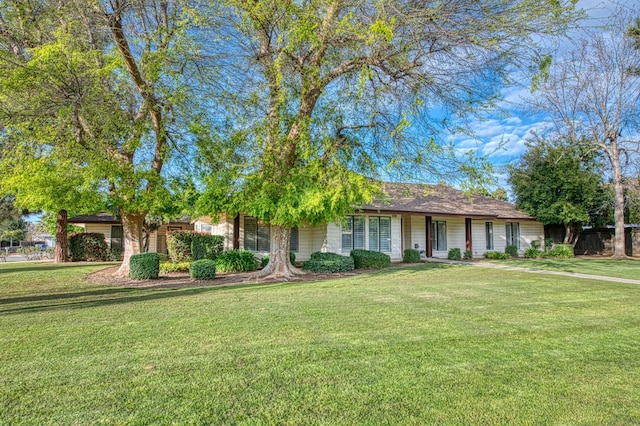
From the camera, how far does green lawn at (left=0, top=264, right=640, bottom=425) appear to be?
10.0ft

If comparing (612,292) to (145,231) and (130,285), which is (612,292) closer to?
(130,285)

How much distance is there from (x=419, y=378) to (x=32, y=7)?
40.8ft

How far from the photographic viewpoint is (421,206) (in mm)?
19531

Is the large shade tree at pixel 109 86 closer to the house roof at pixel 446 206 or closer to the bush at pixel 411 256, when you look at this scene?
the house roof at pixel 446 206

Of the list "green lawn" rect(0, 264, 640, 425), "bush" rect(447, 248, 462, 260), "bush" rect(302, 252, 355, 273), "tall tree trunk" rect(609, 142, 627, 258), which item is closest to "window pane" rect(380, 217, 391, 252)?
"bush" rect(302, 252, 355, 273)

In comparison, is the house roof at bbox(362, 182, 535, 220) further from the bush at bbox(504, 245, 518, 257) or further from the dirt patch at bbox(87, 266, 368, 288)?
the dirt patch at bbox(87, 266, 368, 288)

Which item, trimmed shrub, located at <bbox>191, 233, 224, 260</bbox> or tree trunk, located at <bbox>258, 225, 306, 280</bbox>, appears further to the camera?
trimmed shrub, located at <bbox>191, 233, 224, 260</bbox>

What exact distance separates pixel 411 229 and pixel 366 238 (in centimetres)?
342

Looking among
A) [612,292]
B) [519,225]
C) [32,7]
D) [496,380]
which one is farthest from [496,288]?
[519,225]

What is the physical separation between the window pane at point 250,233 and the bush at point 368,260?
4.87 meters

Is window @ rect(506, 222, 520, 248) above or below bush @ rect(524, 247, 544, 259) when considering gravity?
above

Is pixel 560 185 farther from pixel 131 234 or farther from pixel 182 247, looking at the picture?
pixel 131 234

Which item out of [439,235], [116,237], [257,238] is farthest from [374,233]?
[116,237]

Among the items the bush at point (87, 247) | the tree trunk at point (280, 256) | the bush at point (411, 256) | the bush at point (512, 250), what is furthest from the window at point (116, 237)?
the bush at point (512, 250)
